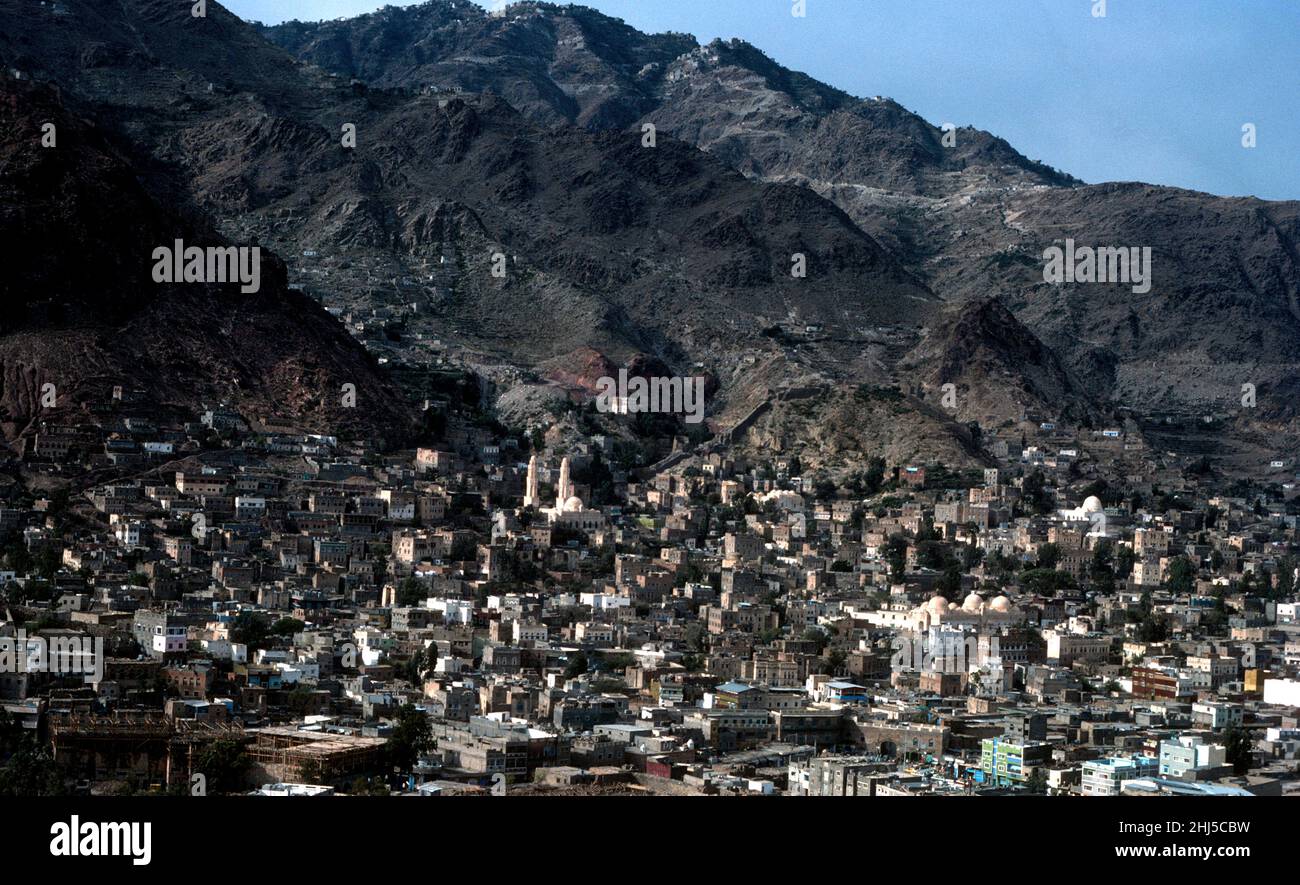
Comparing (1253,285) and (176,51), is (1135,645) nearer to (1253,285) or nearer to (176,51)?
(176,51)

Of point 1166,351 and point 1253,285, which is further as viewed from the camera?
point 1253,285

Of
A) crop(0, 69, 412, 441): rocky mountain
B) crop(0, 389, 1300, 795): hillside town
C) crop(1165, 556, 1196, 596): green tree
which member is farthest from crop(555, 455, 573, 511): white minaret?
crop(1165, 556, 1196, 596): green tree

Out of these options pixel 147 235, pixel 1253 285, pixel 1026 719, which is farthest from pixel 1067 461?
pixel 1253 285

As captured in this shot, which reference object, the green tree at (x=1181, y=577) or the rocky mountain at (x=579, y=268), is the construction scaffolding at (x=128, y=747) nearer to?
the green tree at (x=1181, y=577)

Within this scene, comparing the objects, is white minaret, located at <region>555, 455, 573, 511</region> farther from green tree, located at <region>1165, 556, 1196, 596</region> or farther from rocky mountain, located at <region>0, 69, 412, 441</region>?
green tree, located at <region>1165, 556, 1196, 596</region>

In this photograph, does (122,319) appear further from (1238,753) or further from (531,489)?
(1238,753)
